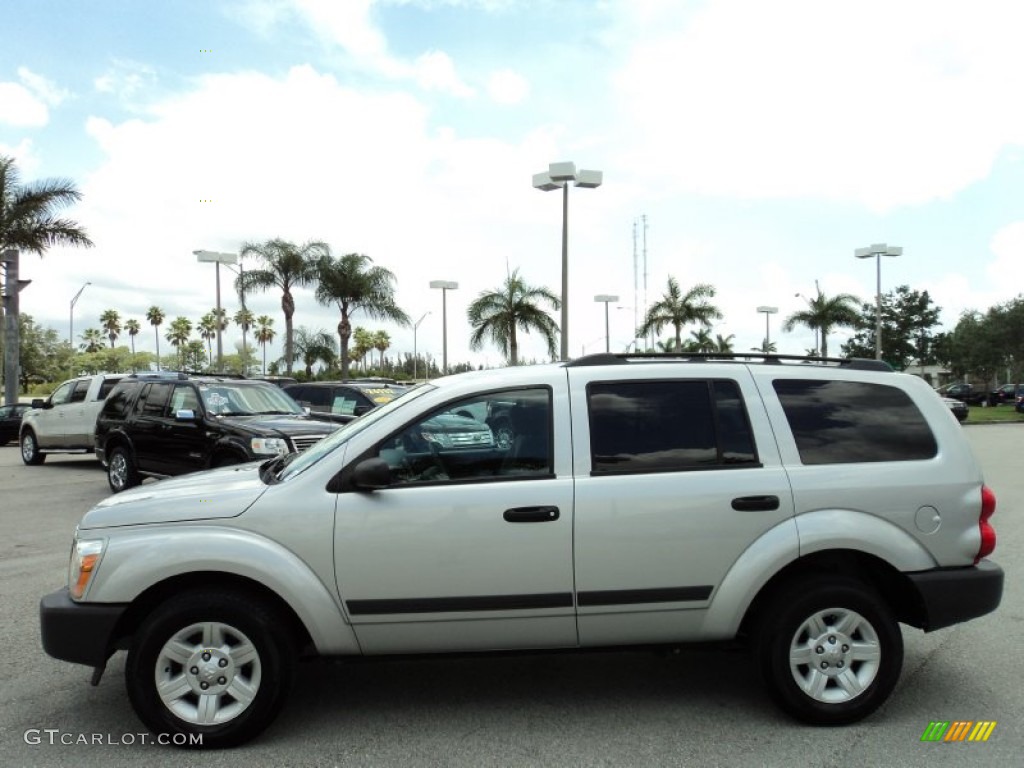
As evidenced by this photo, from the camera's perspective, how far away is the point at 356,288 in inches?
1432

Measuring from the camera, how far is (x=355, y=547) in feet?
12.4

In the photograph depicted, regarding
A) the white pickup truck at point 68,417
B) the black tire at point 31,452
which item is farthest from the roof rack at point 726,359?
the black tire at point 31,452

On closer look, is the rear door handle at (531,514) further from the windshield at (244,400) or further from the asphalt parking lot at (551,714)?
the windshield at (244,400)

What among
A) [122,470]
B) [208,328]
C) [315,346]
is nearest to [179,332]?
[208,328]

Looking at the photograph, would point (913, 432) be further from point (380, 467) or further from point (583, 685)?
point (380, 467)

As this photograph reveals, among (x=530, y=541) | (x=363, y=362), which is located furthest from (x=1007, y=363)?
(x=363, y=362)

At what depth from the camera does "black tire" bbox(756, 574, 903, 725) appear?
3.91m

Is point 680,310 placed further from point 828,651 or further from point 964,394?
point 828,651

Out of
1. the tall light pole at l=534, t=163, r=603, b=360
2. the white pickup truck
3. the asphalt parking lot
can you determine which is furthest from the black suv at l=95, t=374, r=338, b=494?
the tall light pole at l=534, t=163, r=603, b=360

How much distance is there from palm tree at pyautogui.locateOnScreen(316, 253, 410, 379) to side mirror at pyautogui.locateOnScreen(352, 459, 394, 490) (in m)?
33.0

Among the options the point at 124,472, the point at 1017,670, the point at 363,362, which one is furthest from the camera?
the point at 363,362

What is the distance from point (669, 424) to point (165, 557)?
7.66ft

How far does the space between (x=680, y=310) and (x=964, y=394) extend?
20774mm

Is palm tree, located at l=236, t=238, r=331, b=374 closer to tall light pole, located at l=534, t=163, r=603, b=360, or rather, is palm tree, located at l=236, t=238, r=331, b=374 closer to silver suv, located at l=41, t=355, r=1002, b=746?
tall light pole, located at l=534, t=163, r=603, b=360
